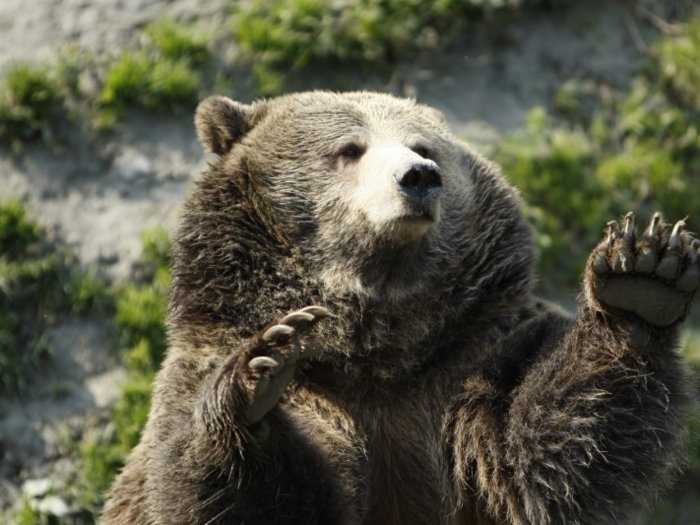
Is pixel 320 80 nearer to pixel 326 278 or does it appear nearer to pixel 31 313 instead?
pixel 31 313

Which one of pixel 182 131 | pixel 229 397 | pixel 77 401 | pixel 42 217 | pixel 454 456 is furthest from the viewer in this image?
pixel 182 131

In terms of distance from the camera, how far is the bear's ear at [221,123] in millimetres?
6758

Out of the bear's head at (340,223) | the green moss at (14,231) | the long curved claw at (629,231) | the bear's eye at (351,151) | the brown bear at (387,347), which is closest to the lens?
the long curved claw at (629,231)

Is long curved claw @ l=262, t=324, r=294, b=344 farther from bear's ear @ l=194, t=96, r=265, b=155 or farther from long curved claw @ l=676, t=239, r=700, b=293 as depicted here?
bear's ear @ l=194, t=96, r=265, b=155

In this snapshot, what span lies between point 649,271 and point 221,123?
3.00 m

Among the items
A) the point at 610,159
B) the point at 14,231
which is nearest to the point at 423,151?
the point at 14,231

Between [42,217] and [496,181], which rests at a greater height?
[496,181]

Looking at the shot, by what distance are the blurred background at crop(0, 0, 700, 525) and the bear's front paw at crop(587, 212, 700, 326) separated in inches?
139

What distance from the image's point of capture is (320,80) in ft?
33.0

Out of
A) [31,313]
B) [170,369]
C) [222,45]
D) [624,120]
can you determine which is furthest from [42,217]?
[624,120]

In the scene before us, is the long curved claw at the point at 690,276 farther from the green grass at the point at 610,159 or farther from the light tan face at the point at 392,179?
the green grass at the point at 610,159

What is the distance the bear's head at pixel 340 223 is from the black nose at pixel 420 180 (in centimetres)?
5

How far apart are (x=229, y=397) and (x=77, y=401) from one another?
11.7ft

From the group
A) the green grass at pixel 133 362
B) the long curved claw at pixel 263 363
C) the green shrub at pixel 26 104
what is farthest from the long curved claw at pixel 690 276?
the green shrub at pixel 26 104
